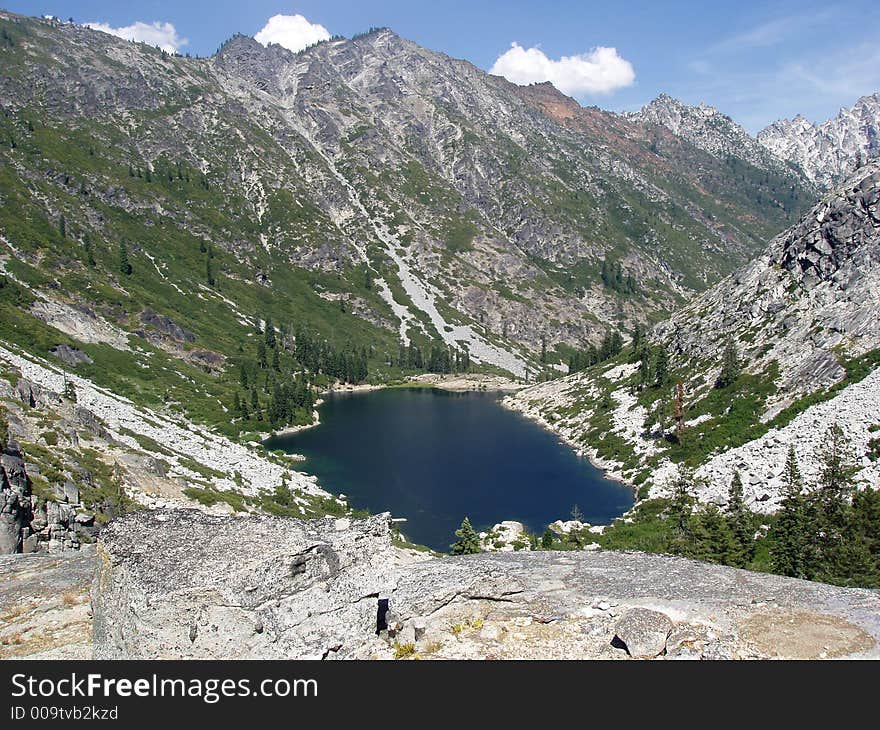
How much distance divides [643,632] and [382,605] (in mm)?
8122

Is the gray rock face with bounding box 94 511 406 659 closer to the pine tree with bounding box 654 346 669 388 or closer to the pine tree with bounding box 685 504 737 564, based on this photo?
the pine tree with bounding box 685 504 737 564

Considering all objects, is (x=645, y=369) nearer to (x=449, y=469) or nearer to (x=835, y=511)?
(x=449, y=469)

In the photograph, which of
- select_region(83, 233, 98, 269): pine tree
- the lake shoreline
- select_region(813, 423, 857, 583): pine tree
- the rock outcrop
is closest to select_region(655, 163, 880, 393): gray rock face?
select_region(813, 423, 857, 583): pine tree

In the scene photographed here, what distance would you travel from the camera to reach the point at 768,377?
83375 millimetres

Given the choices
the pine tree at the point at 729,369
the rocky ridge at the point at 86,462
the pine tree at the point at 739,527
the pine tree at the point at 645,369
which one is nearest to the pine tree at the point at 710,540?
the pine tree at the point at 739,527

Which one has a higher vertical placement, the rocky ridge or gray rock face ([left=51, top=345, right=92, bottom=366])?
gray rock face ([left=51, top=345, right=92, bottom=366])

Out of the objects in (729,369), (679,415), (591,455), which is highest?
(729,369)

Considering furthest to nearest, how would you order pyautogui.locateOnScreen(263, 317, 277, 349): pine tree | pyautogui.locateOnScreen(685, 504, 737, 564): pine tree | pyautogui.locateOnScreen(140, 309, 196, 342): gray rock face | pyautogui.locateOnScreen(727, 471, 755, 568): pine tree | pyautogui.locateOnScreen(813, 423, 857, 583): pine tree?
1. pyautogui.locateOnScreen(263, 317, 277, 349): pine tree
2. pyautogui.locateOnScreen(140, 309, 196, 342): gray rock face
3. pyautogui.locateOnScreen(727, 471, 755, 568): pine tree
4. pyautogui.locateOnScreen(685, 504, 737, 564): pine tree
5. pyautogui.locateOnScreen(813, 423, 857, 583): pine tree

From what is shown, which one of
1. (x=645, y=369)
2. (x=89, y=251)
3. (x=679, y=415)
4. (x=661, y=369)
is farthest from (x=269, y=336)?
(x=679, y=415)

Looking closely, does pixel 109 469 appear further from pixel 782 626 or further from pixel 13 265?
pixel 13 265

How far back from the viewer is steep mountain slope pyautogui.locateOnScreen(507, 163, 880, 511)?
6731 cm

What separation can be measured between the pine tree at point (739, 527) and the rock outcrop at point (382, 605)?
2659 centimetres

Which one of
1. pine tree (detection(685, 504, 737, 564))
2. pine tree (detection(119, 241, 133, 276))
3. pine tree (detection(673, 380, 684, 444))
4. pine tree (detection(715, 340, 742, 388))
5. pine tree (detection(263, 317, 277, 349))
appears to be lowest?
pine tree (detection(685, 504, 737, 564))

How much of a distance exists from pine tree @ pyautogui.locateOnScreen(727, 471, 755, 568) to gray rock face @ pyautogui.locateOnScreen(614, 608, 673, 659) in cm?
2884
